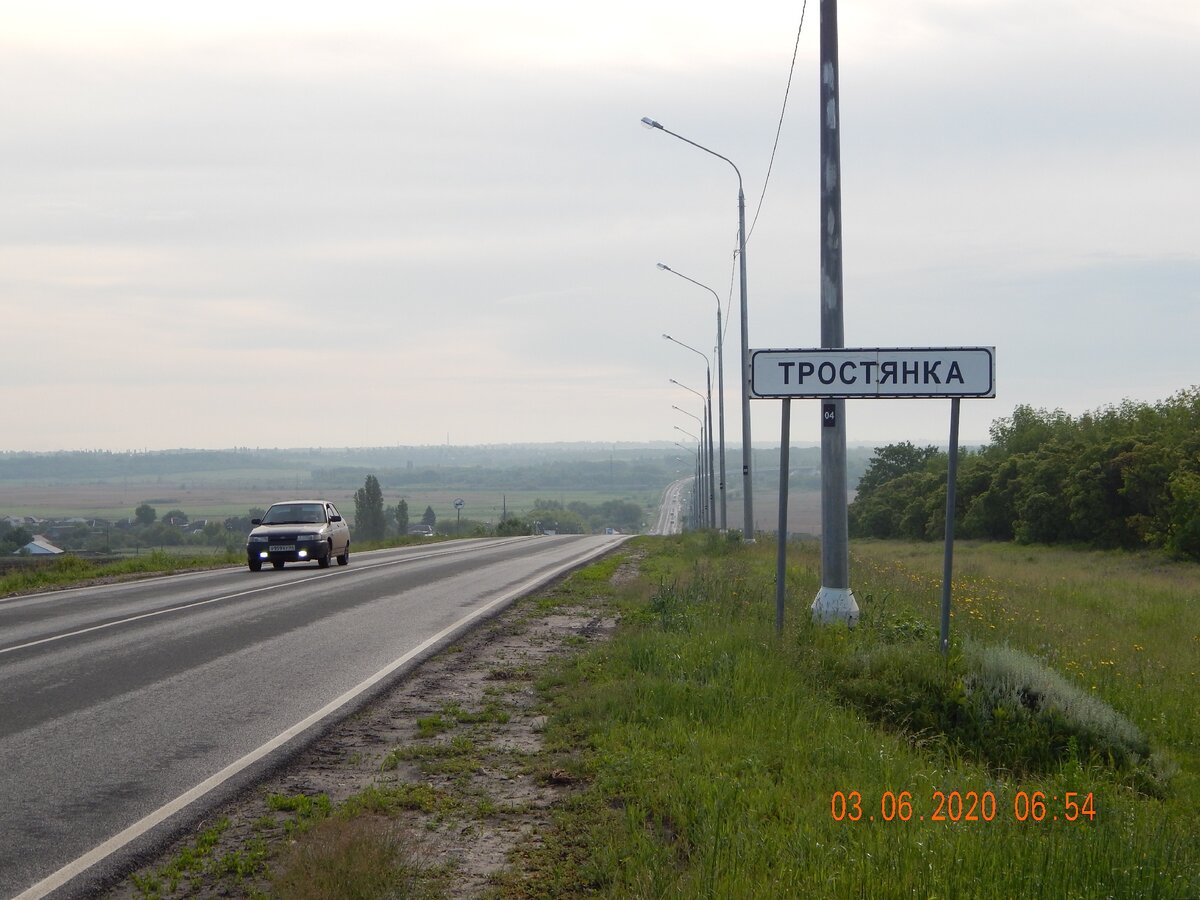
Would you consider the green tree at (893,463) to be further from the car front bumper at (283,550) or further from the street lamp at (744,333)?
the car front bumper at (283,550)

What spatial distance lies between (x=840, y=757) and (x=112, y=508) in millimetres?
108007

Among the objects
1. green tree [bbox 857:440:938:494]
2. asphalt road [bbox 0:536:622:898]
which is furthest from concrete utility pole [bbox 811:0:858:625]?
green tree [bbox 857:440:938:494]

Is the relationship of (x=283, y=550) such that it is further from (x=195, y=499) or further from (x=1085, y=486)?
(x=195, y=499)

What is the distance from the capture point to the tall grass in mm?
4879

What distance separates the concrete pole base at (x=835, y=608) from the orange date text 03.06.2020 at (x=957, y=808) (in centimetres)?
522

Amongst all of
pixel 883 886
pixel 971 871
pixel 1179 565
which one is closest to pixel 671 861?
pixel 883 886

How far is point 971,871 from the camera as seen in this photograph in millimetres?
4816

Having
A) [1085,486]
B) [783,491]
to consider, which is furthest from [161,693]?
[1085,486]

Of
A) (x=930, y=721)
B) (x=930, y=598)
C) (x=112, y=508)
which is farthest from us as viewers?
(x=112, y=508)

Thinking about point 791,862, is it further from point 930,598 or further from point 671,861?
point 930,598

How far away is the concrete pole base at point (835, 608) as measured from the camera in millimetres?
11648

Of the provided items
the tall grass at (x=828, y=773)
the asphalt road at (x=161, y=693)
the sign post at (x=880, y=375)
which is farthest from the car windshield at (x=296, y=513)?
the sign post at (x=880, y=375)

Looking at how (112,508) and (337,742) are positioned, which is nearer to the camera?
(337,742)

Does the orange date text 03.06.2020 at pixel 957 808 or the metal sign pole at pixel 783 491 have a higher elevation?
the metal sign pole at pixel 783 491
